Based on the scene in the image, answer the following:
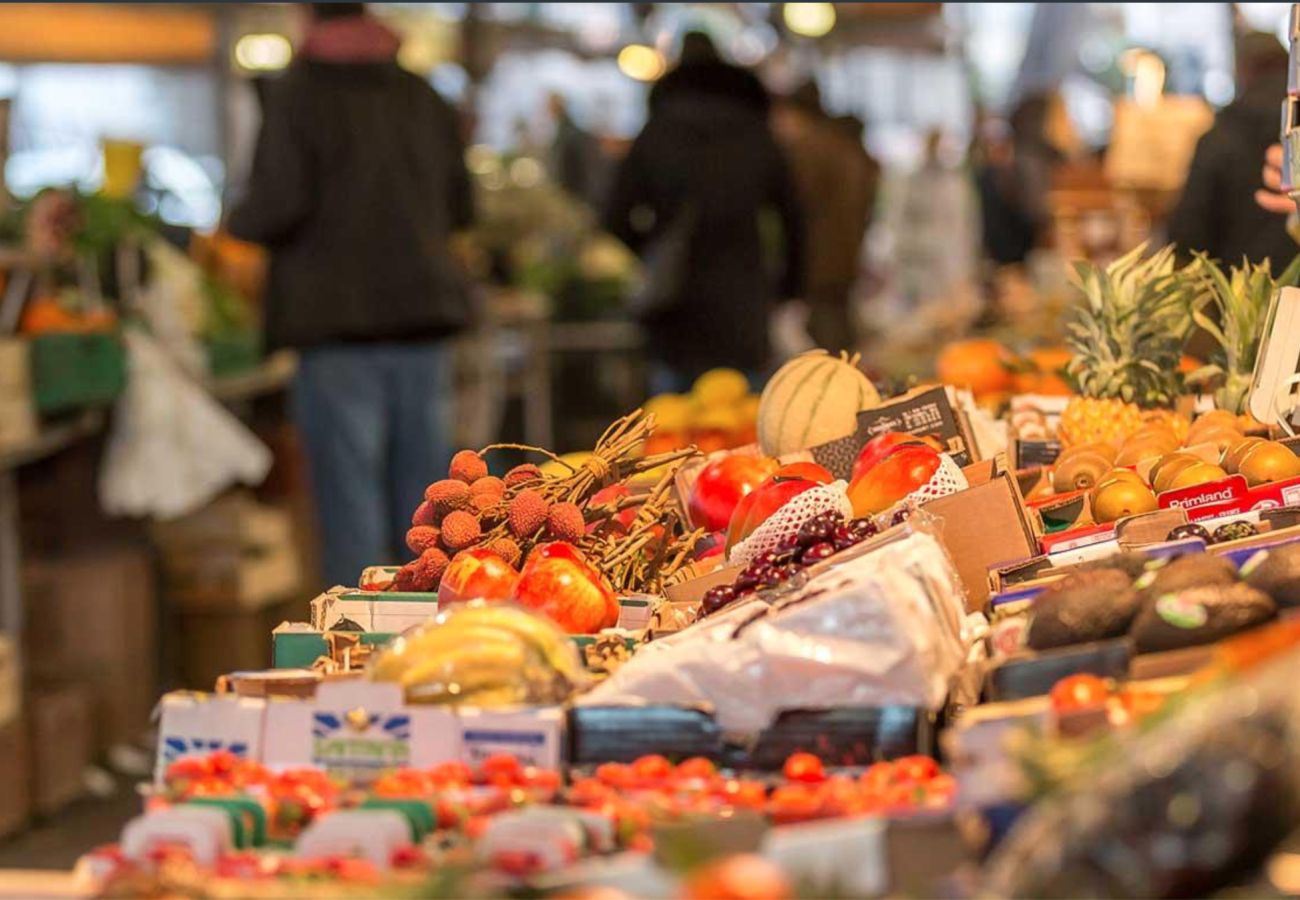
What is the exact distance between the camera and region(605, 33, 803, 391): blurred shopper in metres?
7.15

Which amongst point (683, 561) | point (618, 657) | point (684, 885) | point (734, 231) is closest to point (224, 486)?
point (734, 231)

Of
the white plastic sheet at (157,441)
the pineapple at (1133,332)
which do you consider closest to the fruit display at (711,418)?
the pineapple at (1133,332)

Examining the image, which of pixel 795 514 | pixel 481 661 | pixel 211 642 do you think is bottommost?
pixel 211 642

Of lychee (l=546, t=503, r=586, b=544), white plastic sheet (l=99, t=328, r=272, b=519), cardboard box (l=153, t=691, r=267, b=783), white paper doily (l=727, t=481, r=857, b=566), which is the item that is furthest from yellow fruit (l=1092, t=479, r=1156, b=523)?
white plastic sheet (l=99, t=328, r=272, b=519)

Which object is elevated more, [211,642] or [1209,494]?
[1209,494]

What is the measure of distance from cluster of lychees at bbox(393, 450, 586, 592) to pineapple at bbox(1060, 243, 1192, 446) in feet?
4.28

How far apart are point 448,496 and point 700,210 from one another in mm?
4551

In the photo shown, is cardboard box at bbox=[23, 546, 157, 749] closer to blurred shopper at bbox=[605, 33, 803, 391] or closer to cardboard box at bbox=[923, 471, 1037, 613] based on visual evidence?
blurred shopper at bbox=[605, 33, 803, 391]

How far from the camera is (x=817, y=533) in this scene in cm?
244

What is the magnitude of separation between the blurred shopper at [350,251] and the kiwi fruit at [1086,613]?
4092 millimetres

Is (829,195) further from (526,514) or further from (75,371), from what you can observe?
(526,514)

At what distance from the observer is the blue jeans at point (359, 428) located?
611 centimetres

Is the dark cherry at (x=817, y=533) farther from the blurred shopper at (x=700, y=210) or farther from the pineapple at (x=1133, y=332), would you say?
the blurred shopper at (x=700, y=210)

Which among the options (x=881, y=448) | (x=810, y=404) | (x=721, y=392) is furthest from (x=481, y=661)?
(x=721, y=392)
